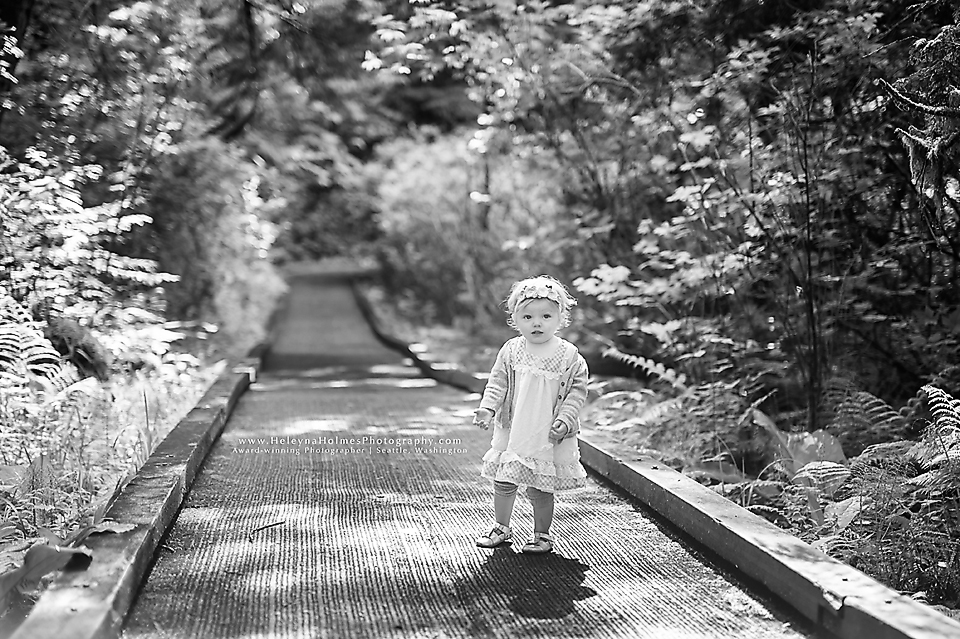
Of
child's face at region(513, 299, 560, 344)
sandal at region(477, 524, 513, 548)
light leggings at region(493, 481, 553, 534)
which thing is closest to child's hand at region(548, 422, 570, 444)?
light leggings at region(493, 481, 553, 534)

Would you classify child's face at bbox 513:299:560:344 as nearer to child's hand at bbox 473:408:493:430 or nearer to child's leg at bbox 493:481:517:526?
child's hand at bbox 473:408:493:430

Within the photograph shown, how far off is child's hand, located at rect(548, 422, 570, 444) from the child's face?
46cm

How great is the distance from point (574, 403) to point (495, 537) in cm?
79

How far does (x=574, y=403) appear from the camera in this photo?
16.6 feet

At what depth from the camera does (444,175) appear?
2094 centimetres

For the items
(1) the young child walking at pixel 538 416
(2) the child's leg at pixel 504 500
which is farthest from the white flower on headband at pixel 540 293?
(2) the child's leg at pixel 504 500

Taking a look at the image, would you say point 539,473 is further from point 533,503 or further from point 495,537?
point 495,537

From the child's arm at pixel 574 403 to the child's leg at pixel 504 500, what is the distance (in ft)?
1.30

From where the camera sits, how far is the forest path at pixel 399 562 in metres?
4.02

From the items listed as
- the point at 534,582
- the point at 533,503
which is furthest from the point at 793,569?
the point at 533,503

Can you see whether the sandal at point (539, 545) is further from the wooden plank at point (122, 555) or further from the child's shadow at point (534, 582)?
the wooden plank at point (122, 555)

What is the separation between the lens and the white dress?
5035mm

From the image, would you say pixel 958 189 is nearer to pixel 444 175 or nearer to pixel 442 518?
pixel 442 518

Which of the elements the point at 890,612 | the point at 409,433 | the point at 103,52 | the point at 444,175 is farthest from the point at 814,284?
the point at 444,175
